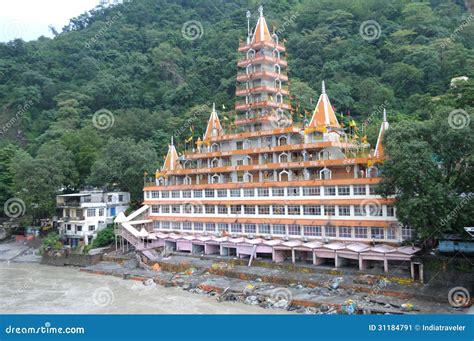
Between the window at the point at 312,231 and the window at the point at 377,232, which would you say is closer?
the window at the point at 377,232

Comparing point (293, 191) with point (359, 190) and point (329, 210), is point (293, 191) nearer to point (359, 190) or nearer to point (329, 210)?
point (329, 210)

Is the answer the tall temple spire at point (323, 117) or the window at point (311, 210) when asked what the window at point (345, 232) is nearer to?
the window at point (311, 210)

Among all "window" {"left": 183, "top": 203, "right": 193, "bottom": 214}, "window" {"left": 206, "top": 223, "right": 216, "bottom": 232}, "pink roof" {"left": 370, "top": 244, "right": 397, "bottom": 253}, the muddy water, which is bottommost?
the muddy water

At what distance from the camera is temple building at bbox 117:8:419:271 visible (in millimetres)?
32281

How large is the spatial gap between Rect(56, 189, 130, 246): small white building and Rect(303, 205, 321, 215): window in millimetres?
23023

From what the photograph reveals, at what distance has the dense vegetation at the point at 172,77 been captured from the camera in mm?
51938

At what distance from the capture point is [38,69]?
289 feet

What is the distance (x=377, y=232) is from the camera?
31.9 metres

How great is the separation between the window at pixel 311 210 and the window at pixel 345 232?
2.14 meters

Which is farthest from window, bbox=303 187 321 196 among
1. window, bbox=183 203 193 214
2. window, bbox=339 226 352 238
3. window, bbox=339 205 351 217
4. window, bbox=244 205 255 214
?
window, bbox=183 203 193 214

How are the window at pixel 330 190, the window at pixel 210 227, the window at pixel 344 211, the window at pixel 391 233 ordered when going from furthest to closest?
1. the window at pixel 210 227
2. the window at pixel 330 190
3. the window at pixel 344 211
4. the window at pixel 391 233

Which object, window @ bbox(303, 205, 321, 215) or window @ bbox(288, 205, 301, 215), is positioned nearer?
window @ bbox(303, 205, 321, 215)

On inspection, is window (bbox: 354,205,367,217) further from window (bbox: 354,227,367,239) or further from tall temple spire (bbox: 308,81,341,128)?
tall temple spire (bbox: 308,81,341,128)

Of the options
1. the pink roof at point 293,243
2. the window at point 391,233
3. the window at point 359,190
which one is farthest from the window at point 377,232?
the pink roof at point 293,243
